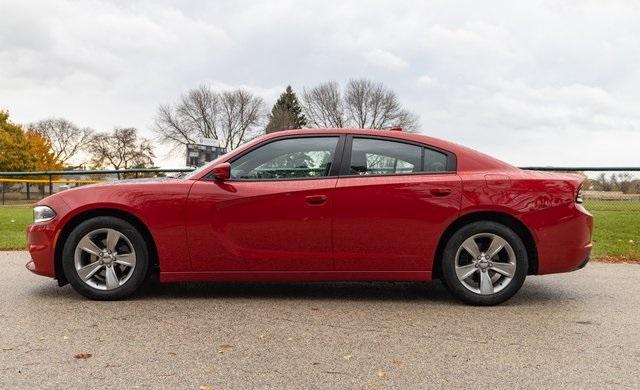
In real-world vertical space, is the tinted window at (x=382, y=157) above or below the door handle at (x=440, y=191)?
above

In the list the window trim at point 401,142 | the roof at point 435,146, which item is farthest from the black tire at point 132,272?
the window trim at point 401,142

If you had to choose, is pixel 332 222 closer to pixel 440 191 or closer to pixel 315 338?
pixel 440 191

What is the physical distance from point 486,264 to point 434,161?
38.6 inches

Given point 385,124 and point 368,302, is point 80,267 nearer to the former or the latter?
point 368,302

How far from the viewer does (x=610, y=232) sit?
397 inches

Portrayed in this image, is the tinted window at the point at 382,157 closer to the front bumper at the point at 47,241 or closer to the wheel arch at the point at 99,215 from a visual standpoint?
the wheel arch at the point at 99,215

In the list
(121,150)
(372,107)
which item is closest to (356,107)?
(372,107)

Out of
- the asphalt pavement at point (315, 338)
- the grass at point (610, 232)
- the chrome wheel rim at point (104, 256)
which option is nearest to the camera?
the asphalt pavement at point (315, 338)

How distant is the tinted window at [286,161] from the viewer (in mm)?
4914

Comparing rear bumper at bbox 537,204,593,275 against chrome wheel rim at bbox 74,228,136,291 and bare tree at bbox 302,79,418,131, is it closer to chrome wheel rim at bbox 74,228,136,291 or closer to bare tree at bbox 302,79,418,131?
chrome wheel rim at bbox 74,228,136,291

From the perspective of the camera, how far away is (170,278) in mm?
4801

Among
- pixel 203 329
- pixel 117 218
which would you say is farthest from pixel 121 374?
pixel 117 218

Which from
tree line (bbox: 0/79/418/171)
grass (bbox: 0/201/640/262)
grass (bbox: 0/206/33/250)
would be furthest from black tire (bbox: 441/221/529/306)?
tree line (bbox: 0/79/418/171)

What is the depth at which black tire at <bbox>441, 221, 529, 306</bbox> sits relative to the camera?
4766 mm
